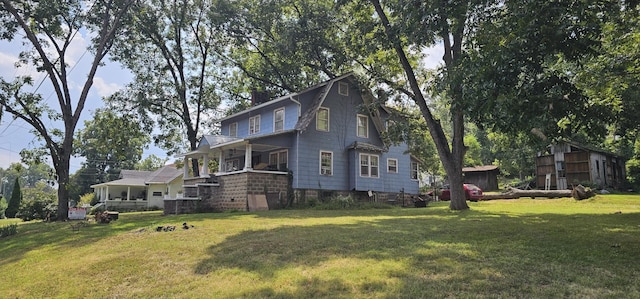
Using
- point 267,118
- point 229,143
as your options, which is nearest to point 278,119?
point 267,118

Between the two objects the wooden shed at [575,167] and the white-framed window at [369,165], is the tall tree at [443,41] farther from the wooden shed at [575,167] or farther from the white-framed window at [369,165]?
the wooden shed at [575,167]

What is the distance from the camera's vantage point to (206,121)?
32188 millimetres

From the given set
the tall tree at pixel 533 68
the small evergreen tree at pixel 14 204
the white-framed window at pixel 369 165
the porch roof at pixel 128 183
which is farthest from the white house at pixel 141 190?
the tall tree at pixel 533 68

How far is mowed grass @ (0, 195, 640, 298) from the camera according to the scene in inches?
182

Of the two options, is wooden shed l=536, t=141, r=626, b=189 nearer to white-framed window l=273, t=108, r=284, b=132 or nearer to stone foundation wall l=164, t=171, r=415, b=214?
stone foundation wall l=164, t=171, r=415, b=214

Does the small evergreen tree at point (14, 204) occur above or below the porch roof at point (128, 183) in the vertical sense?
below

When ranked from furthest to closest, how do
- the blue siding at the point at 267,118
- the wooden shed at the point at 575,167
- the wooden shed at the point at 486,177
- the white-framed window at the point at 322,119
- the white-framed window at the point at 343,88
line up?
the wooden shed at the point at 486,177 < the wooden shed at the point at 575,167 < the white-framed window at the point at 343,88 < the blue siding at the point at 267,118 < the white-framed window at the point at 322,119

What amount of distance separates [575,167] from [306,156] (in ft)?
68.0

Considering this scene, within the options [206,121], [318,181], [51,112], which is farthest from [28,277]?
[206,121]

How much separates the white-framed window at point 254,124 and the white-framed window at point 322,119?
15.6ft

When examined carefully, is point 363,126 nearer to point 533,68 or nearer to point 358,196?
point 358,196

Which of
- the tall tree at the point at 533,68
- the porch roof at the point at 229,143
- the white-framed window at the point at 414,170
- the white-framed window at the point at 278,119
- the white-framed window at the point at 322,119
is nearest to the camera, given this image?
the tall tree at the point at 533,68

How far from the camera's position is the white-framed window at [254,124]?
2572 centimetres

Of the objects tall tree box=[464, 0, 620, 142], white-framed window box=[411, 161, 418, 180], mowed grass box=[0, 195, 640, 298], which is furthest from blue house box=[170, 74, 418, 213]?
tall tree box=[464, 0, 620, 142]
